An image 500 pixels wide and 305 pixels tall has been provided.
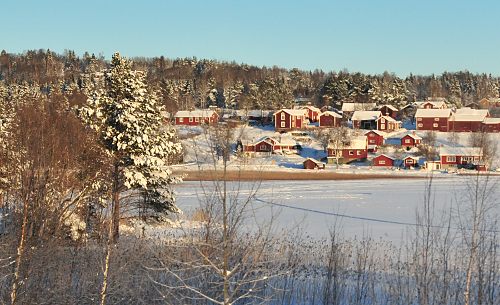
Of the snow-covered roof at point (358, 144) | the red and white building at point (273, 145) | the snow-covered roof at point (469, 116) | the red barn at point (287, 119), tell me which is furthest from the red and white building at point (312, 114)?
the snow-covered roof at point (358, 144)

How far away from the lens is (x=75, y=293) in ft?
32.7

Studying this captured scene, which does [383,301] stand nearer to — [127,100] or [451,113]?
[127,100]

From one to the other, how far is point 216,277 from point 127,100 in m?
11.0

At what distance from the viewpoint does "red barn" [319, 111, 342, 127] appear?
304ft

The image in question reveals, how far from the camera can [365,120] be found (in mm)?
90938

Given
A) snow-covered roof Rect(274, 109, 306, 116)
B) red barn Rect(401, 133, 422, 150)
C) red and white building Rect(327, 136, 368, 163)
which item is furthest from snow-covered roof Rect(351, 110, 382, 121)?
red and white building Rect(327, 136, 368, 163)

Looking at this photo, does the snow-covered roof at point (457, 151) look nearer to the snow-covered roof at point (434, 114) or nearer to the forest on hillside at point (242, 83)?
the snow-covered roof at point (434, 114)

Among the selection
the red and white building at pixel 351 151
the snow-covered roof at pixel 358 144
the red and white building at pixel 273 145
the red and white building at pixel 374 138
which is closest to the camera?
the red and white building at pixel 351 151

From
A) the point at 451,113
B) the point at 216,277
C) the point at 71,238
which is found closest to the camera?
the point at 216,277

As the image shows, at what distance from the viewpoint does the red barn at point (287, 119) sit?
9200 cm

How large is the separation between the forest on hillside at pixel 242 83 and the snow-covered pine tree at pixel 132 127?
45967mm

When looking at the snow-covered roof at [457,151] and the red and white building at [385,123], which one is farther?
the red and white building at [385,123]

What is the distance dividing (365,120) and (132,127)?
7426 centimetres

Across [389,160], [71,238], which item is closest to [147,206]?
[71,238]
